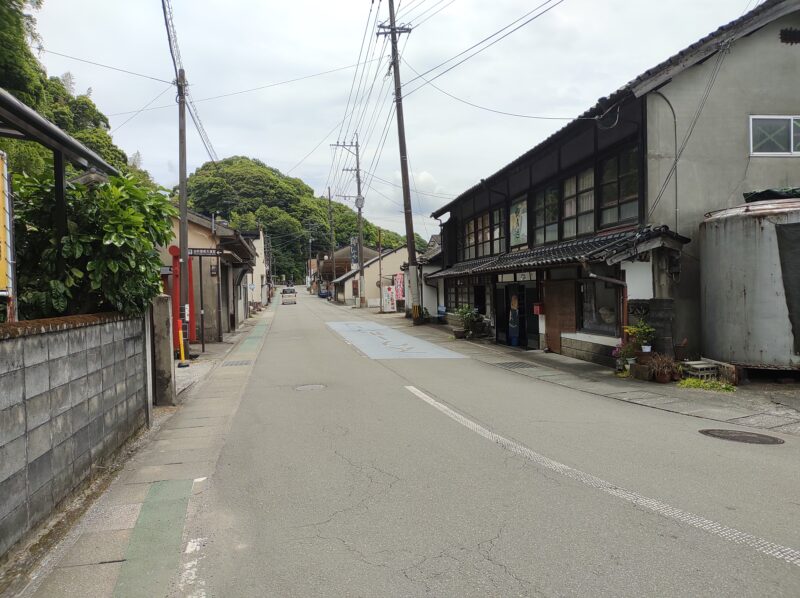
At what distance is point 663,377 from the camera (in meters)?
10.9

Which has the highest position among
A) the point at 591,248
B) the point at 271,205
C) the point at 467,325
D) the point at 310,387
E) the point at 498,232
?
the point at 271,205

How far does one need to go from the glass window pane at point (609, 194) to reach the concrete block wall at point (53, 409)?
11.6 m

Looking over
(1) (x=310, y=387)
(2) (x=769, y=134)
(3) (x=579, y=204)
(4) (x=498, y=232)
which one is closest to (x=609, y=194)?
(3) (x=579, y=204)

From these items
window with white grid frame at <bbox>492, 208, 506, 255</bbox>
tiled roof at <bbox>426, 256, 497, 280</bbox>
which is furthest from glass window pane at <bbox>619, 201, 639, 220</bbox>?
window with white grid frame at <bbox>492, 208, 506, 255</bbox>

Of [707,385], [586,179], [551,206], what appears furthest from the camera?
[551,206]

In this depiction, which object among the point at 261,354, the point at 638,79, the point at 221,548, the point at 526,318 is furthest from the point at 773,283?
the point at 261,354

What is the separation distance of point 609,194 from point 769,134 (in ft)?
11.6

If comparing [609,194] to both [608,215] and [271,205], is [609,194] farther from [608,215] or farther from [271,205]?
[271,205]

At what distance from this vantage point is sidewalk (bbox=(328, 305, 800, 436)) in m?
8.09

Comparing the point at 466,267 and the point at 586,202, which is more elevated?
the point at 586,202

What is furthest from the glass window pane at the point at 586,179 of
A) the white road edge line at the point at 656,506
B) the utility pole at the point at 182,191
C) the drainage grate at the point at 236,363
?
the utility pole at the point at 182,191

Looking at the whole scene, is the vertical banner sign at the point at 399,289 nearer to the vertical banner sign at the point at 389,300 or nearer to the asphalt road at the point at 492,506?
the vertical banner sign at the point at 389,300

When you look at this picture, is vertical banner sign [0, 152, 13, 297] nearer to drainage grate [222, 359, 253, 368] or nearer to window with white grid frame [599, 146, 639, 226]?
drainage grate [222, 359, 253, 368]

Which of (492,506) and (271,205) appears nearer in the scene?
(492,506)
